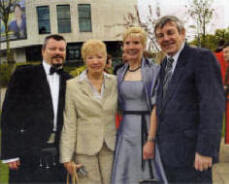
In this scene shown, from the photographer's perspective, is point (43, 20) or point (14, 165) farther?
point (14, 165)

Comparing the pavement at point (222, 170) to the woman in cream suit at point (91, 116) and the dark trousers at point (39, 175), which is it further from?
the dark trousers at point (39, 175)

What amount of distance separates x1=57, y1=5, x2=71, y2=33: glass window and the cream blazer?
0.38m

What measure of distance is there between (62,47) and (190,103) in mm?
981

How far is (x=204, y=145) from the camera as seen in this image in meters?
1.65

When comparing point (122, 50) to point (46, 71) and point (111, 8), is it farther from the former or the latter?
point (46, 71)

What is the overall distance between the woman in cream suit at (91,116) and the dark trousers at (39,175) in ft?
0.56

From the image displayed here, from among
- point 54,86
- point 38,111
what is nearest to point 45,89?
point 54,86

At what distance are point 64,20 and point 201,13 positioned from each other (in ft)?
3.45

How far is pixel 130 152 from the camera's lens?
6.27 feet

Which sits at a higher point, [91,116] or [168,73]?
[168,73]

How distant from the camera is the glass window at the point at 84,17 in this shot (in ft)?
6.41

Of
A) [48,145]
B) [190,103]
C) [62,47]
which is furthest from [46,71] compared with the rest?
[190,103]

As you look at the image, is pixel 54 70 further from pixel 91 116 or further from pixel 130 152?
pixel 130 152

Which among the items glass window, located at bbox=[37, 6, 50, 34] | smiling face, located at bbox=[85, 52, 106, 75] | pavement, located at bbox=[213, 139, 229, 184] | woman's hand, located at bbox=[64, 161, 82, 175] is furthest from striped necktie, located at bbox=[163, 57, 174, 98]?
pavement, located at bbox=[213, 139, 229, 184]
